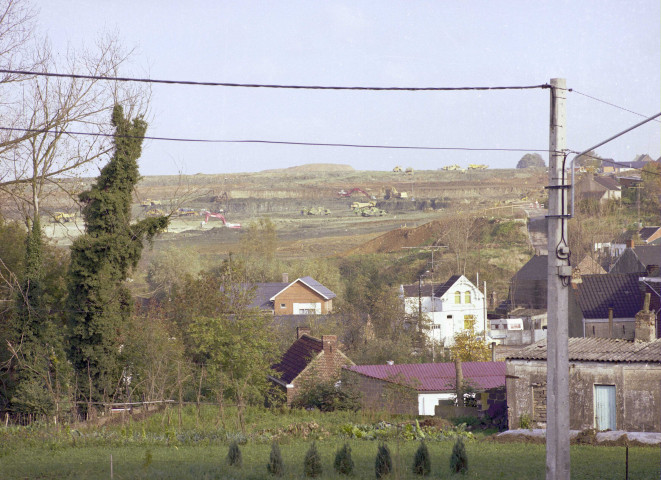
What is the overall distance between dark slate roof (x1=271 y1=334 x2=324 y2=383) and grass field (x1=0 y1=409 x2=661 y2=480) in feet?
27.8

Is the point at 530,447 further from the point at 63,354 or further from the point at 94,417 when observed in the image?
the point at 63,354

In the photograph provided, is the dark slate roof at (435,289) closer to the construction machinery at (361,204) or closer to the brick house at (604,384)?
the brick house at (604,384)

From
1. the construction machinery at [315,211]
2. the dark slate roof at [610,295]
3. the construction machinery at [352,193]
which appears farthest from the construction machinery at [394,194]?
the dark slate roof at [610,295]

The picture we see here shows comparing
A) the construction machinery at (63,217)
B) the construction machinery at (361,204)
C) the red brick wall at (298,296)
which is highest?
the construction machinery at (361,204)

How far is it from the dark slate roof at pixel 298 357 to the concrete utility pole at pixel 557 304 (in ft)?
74.9

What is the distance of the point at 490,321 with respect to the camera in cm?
6059

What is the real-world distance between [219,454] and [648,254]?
51.0m

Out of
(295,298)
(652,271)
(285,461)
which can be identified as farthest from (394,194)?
(285,461)

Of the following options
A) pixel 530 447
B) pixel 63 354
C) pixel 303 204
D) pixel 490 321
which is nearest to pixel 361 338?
pixel 490 321

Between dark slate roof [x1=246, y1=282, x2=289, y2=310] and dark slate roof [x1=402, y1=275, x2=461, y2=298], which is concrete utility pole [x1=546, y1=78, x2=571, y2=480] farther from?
dark slate roof [x1=246, y1=282, x2=289, y2=310]

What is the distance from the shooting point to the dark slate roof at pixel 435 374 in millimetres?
32153

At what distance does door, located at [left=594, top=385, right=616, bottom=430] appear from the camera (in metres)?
23.6

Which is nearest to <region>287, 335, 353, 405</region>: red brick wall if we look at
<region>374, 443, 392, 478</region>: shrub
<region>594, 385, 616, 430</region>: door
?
<region>594, 385, 616, 430</region>: door

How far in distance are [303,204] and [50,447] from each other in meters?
124
